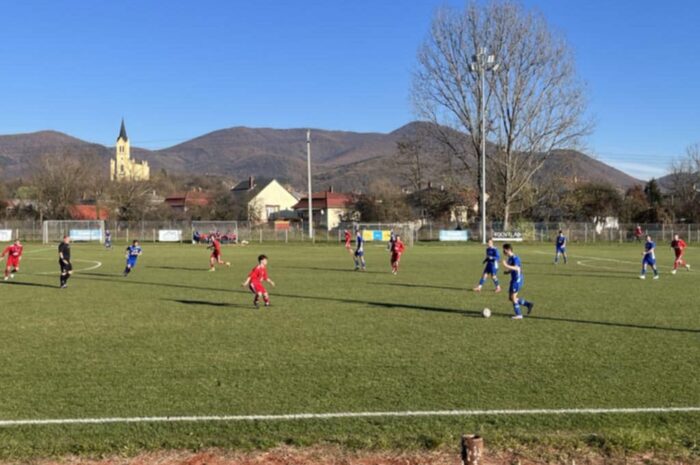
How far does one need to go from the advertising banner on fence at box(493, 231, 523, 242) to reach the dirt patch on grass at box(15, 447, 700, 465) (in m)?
54.3

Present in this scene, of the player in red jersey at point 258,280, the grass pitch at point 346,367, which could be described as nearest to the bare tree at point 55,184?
the grass pitch at point 346,367

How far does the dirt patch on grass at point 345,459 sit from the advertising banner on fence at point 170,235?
61099mm

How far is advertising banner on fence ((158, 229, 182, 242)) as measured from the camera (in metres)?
64.9

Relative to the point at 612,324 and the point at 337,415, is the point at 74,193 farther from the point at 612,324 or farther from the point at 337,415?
the point at 337,415

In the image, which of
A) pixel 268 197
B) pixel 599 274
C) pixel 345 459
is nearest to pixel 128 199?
pixel 268 197

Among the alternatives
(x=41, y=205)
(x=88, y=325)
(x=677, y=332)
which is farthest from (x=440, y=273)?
(x=41, y=205)

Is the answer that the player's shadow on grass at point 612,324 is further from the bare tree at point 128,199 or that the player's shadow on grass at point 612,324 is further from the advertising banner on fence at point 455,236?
the bare tree at point 128,199

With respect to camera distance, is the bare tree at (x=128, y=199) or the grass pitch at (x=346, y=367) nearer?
the grass pitch at (x=346, y=367)

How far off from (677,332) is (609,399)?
5.45 m

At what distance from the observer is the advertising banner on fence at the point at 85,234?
203 feet

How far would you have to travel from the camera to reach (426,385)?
8234 mm

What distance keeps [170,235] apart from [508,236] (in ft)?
114

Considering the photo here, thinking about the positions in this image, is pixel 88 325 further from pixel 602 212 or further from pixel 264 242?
pixel 602 212

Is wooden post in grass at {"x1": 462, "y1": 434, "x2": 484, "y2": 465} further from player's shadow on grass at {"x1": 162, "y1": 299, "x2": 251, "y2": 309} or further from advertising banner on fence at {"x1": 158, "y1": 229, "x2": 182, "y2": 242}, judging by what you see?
advertising banner on fence at {"x1": 158, "y1": 229, "x2": 182, "y2": 242}
